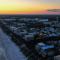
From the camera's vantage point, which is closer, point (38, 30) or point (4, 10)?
point (4, 10)

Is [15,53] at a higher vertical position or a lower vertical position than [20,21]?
lower

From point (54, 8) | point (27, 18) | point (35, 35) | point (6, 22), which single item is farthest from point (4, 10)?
point (54, 8)

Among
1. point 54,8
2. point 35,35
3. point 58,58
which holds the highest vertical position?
point 54,8

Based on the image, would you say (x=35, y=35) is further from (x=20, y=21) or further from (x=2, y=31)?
(x=2, y=31)

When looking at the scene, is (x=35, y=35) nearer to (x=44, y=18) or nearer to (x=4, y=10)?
(x=44, y=18)

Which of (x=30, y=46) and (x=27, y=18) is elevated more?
(x=27, y=18)

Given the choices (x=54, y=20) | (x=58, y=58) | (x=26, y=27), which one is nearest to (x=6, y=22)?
(x=26, y=27)
